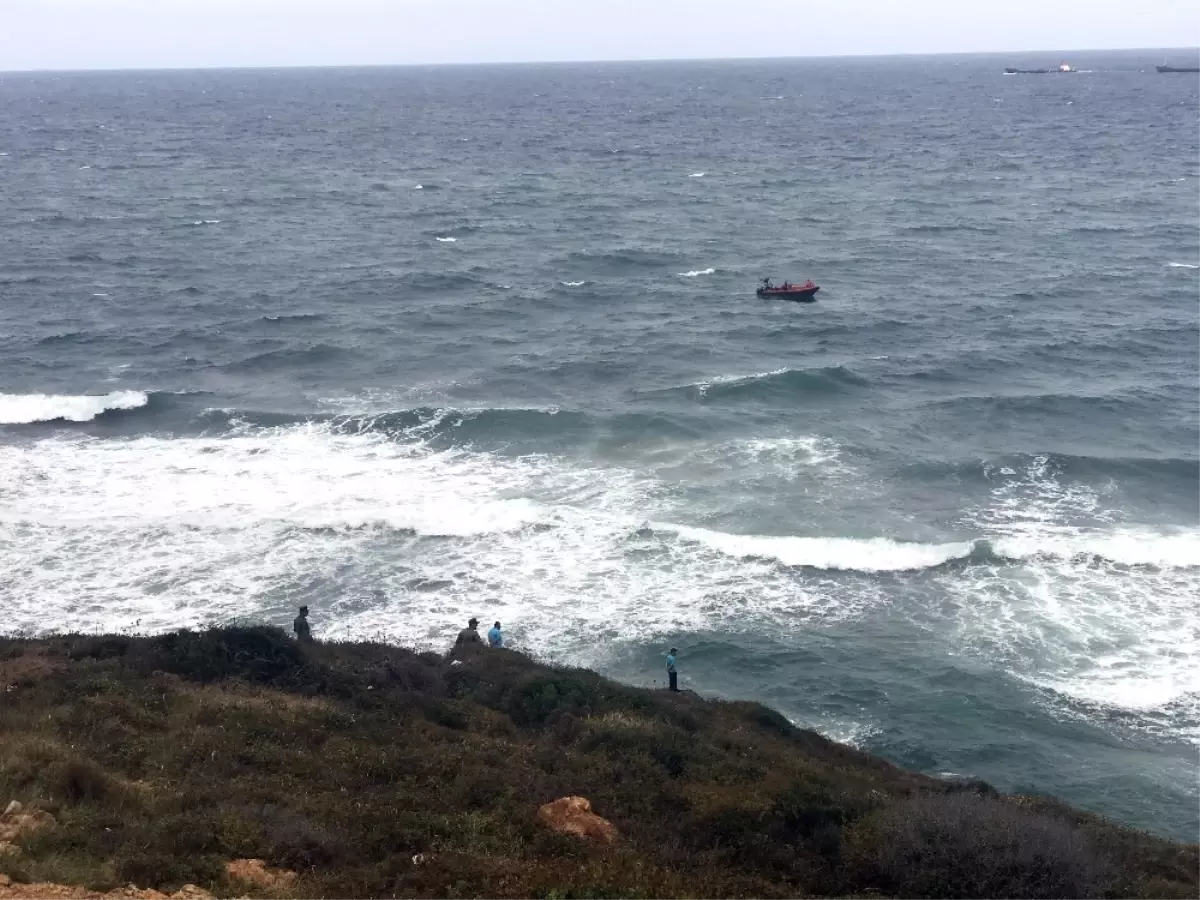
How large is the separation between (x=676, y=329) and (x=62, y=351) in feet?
80.6

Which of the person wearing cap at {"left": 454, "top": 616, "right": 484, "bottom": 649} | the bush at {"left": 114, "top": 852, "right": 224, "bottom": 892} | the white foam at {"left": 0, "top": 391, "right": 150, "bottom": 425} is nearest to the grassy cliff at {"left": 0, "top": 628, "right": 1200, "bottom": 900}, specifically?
the bush at {"left": 114, "top": 852, "right": 224, "bottom": 892}

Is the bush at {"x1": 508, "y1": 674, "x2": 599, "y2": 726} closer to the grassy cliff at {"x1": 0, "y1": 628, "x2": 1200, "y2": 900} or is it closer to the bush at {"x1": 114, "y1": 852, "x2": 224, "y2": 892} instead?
the grassy cliff at {"x1": 0, "y1": 628, "x2": 1200, "y2": 900}

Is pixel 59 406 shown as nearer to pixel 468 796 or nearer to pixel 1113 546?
pixel 468 796

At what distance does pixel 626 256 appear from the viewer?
63.0 metres

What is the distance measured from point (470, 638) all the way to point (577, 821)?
31.3ft

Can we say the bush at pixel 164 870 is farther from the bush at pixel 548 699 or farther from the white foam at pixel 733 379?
the white foam at pixel 733 379

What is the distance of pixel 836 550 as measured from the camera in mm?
28781

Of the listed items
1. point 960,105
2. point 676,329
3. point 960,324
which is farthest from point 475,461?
point 960,105

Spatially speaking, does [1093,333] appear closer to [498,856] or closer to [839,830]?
[839,830]

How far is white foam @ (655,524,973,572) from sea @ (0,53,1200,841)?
90 millimetres

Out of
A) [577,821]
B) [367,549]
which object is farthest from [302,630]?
[577,821]

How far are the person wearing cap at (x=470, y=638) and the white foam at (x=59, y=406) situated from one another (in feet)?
68.4

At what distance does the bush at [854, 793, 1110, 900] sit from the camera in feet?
39.9

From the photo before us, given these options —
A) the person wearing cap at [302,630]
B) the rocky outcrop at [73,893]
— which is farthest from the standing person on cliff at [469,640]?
the rocky outcrop at [73,893]
